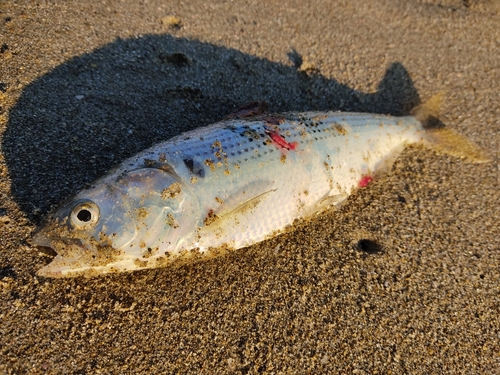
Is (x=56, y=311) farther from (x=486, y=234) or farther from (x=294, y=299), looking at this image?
(x=486, y=234)

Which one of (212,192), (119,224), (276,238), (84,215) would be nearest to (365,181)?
(276,238)

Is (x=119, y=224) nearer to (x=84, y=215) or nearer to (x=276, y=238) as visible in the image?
(x=84, y=215)

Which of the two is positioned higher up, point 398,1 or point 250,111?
point 398,1

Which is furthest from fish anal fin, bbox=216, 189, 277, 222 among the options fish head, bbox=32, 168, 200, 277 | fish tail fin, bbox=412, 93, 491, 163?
fish tail fin, bbox=412, 93, 491, 163

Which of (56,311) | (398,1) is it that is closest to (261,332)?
(56,311)

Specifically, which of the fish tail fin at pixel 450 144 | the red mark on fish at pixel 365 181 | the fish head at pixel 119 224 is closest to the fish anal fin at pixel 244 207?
the fish head at pixel 119 224

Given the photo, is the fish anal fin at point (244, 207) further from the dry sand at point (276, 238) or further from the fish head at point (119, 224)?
the dry sand at point (276, 238)

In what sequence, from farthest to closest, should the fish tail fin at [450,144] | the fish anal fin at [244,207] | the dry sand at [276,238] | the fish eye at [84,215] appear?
the fish tail fin at [450,144], the fish anal fin at [244,207], the dry sand at [276,238], the fish eye at [84,215]

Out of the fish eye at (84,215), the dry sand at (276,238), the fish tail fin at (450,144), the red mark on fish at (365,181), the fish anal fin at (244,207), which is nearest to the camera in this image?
the fish eye at (84,215)
